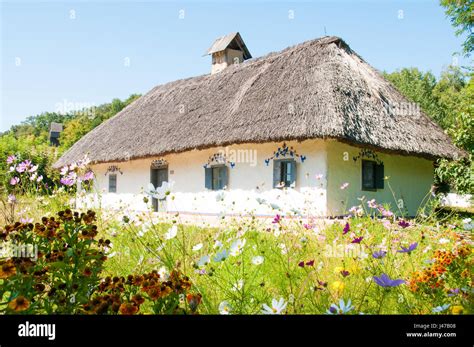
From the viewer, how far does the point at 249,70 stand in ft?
35.2

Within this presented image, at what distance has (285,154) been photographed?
823cm

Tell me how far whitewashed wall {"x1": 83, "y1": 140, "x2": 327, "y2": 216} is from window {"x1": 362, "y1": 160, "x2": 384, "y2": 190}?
1457mm

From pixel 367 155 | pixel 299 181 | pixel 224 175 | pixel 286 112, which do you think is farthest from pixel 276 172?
pixel 367 155

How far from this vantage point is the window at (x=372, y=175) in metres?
8.61

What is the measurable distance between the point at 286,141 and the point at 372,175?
225cm

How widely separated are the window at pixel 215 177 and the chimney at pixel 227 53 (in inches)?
160

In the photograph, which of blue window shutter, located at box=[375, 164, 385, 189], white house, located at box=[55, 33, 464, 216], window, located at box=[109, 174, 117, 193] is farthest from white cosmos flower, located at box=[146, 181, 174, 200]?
window, located at box=[109, 174, 117, 193]

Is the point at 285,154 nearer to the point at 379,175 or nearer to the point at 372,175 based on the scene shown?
the point at 372,175

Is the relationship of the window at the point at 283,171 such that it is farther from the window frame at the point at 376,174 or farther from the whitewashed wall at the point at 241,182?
the window frame at the point at 376,174

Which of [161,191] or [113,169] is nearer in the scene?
[161,191]

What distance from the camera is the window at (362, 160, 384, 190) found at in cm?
861

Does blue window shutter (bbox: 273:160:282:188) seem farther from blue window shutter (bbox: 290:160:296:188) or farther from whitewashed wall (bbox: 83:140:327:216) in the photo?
blue window shutter (bbox: 290:160:296:188)

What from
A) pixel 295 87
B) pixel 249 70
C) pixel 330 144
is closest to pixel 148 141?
pixel 249 70
